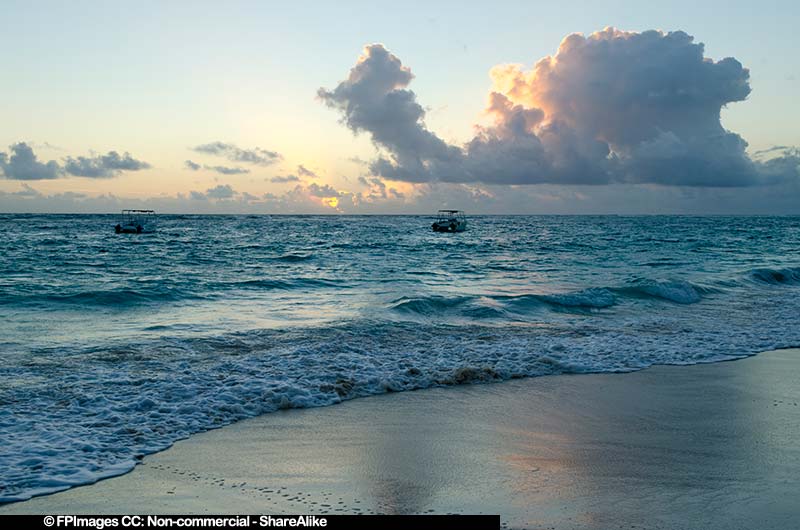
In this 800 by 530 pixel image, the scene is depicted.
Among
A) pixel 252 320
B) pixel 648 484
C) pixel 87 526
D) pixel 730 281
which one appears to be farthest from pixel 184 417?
pixel 730 281

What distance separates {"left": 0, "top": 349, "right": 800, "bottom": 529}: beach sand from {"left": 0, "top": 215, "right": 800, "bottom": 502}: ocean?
0.87 meters

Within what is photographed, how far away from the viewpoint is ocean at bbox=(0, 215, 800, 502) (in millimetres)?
9164

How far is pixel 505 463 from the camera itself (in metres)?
7.43

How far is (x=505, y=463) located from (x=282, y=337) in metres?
9.53

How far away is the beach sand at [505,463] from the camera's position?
6180 mm

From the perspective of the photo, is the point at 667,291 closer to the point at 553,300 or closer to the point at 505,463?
the point at 553,300

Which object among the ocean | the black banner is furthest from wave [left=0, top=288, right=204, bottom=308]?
the black banner

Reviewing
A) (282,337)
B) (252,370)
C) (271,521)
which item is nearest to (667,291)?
(282,337)

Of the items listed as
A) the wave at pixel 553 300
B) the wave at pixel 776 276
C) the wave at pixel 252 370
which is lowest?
the wave at pixel 252 370

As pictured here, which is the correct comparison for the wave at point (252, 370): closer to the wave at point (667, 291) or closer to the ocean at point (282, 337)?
the ocean at point (282, 337)

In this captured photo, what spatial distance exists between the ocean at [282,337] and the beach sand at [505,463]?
2.86ft

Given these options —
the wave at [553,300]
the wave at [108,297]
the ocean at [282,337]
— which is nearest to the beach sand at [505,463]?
the ocean at [282,337]

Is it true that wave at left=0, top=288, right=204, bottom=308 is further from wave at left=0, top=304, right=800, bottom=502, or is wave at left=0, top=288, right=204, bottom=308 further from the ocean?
wave at left=0, top=304, right=800, bottom=502

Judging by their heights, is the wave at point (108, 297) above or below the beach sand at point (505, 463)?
above
